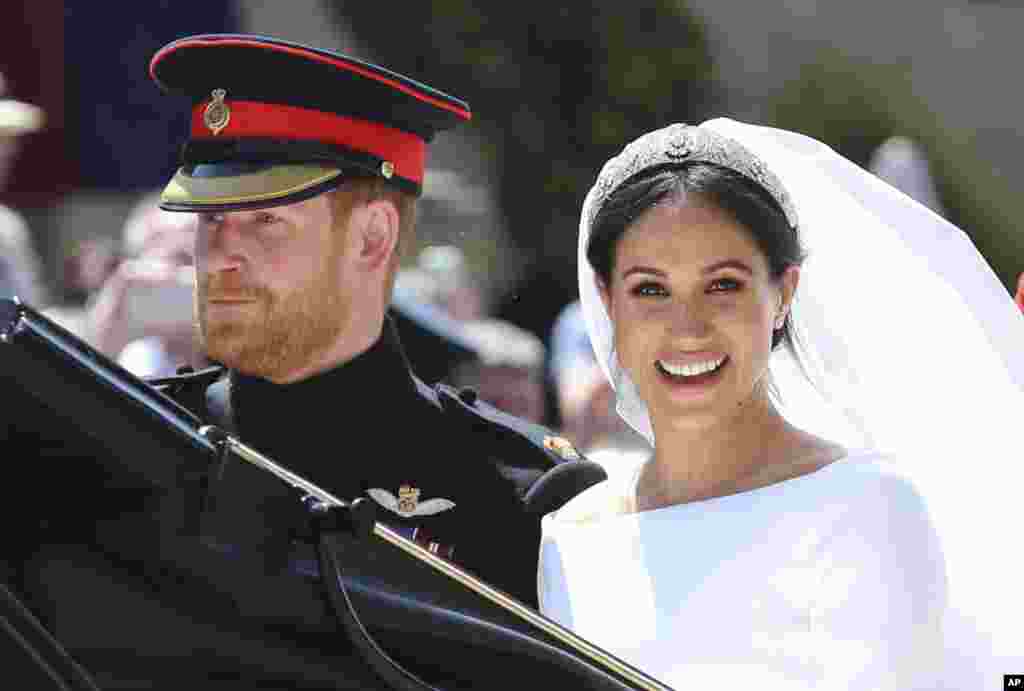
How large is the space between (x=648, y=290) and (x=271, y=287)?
21.5 inches

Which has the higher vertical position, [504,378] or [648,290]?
[504,378]

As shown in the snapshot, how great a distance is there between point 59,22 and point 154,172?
1.03 m

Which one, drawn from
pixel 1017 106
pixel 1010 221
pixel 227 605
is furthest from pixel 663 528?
pixel 1017 106

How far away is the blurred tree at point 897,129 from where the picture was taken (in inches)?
479

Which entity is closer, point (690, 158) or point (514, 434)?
point (690, 158)

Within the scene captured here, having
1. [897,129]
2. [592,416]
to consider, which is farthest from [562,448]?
[897,129]

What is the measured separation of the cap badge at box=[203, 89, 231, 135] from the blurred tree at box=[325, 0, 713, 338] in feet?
30.8

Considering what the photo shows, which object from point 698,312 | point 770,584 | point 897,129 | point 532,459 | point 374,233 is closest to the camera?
point 770,584

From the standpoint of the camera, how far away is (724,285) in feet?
9.27

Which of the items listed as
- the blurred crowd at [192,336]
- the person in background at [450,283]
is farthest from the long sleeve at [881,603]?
the person in background at [450,283]

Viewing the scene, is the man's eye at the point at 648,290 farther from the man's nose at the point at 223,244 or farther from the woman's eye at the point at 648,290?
the man's nose at the point at 223,244

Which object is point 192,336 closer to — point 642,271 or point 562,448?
point 562,448

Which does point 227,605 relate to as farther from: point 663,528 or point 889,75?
point 889,75

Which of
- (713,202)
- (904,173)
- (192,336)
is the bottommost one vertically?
(713,202)
